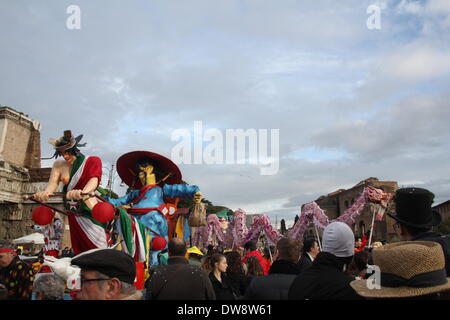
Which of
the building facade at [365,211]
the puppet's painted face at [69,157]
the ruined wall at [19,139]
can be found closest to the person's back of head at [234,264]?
the puppet's painted face at [69,157]

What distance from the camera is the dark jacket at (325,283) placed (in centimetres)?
214

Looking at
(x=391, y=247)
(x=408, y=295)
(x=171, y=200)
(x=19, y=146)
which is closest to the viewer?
(x=408, y=295)

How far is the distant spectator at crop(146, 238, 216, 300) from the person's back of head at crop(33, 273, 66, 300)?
693mm

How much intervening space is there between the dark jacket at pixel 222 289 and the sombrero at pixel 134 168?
377cm

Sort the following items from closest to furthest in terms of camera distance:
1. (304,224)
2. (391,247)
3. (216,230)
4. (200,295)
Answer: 1. (391,247)
2. (200,295)
3. (304,224)
4. (216,230)

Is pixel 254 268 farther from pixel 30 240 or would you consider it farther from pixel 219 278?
pixel 30 240

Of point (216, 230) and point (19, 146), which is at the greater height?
point (19, 146)

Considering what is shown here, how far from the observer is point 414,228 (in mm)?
2549

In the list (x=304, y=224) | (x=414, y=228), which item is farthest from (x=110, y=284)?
(x=304, y=224)

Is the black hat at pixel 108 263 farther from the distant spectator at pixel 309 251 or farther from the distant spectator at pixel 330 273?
the distant spectator at pixel 309 251

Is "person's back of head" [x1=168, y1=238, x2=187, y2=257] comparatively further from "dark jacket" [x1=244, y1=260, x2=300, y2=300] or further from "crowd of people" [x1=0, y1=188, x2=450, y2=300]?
"dark jacket" [x1=244, y1=260, x2=300, y2=300]

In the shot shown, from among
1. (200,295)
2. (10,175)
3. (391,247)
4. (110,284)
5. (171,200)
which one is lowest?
(200,295)
